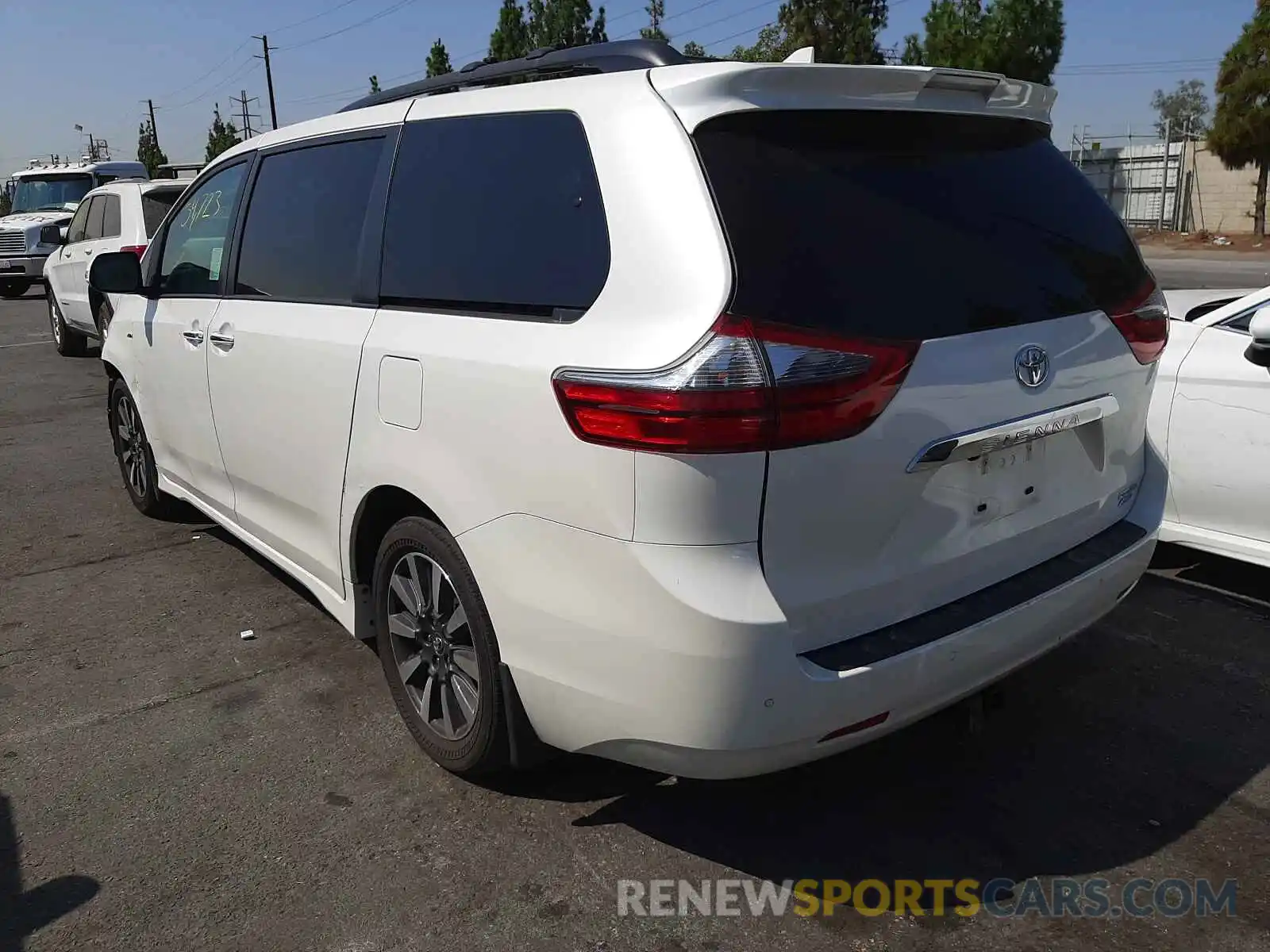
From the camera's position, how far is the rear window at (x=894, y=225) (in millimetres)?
2309

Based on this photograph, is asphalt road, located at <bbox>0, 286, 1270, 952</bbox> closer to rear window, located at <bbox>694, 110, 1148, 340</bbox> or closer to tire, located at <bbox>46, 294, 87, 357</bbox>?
rear window, located at <bbox>694, 110, 1148, 340</bbox>

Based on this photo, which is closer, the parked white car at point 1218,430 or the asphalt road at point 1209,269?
the parked white car at point 1218,430

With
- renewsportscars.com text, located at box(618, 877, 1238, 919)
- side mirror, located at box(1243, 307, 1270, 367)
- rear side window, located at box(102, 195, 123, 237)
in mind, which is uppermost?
rear side window, located at box(102, 195, 123, 237)

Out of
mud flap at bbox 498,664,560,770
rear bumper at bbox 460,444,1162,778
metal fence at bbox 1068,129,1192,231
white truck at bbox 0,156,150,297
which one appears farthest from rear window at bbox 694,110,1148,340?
metal fence at bbox 1068,129,1192,231

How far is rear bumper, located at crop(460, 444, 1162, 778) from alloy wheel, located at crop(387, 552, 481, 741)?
0.30 metres

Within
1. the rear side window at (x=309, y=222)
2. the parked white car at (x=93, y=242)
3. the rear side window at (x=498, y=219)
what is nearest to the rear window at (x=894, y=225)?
the rear side window at (x=498, y=219)

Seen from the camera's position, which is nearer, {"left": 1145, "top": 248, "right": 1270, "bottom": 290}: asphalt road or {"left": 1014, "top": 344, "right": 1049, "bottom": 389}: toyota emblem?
Answer: {"left": 1014, "top": 344, "right": 1049, "bottom": 389}: toyota emblem

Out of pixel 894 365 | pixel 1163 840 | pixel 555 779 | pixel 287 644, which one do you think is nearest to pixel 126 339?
pixel 287 644

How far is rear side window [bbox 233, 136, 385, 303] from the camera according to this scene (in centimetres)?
343

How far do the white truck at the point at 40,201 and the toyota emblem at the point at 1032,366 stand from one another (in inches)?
790

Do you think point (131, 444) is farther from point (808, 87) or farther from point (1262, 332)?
point (1262, 332)

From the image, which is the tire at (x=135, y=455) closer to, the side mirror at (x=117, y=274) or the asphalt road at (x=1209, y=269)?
the side mirror at (x=117, y=274)

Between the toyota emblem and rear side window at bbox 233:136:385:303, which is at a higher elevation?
rear side window at bbox 233:136:385:303

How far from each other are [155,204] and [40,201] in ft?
38.2
